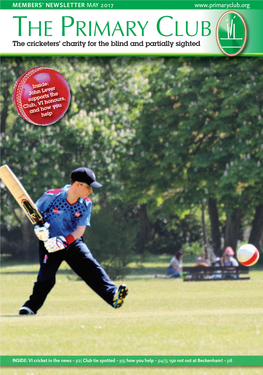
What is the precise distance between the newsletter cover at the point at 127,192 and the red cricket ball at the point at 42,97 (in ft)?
0.05

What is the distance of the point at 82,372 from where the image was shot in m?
11.3

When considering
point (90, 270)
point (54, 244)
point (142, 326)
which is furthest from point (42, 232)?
point (142, 326)

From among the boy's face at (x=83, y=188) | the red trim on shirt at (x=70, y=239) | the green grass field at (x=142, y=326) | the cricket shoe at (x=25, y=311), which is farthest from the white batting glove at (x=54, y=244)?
the green grass field at (x=142, y=326)

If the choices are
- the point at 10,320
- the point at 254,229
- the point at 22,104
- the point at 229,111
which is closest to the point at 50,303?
the point at 10,320

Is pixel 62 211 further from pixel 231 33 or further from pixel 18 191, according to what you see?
pixel 231 33

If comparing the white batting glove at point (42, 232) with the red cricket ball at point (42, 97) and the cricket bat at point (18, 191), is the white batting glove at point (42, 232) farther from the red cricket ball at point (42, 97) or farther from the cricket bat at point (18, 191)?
the red cricket ball at point (42, 97)

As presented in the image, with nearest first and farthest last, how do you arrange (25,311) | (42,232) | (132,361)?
(42,232) → (25,311) → (132,361)

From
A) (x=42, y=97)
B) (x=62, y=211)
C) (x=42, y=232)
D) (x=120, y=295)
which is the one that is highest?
(x=42, y=97)

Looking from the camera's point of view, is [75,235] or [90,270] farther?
[90,270]

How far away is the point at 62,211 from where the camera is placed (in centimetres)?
805

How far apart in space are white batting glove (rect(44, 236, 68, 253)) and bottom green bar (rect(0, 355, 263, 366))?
2.40 meters

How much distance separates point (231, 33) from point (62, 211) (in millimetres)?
3950

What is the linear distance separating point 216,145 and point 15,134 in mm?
10278

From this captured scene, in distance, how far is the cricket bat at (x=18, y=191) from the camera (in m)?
7.15
